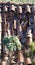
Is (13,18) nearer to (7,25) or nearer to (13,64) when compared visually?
(7,25)

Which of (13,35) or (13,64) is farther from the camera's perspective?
(13,35)

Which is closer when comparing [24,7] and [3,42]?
[3,42]

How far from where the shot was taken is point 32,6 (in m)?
3.35

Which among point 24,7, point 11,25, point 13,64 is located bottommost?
point 13,64

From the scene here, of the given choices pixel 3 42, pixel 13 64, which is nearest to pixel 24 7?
pixel 3 42

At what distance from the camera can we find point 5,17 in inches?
132

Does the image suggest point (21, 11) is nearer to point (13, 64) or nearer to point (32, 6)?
point (32, 6)

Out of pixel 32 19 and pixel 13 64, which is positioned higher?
pixel 32 19

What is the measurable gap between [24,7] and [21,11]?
0.07 m

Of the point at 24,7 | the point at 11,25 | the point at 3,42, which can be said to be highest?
the point at 24,7

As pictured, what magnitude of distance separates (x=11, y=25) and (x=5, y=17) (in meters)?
0.13

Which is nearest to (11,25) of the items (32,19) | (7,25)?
(7,25)

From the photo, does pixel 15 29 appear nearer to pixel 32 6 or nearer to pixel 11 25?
pixel 11 25

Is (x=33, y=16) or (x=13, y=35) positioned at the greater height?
(x=33, y=16)
